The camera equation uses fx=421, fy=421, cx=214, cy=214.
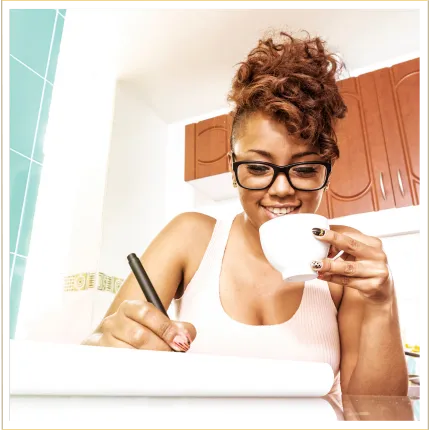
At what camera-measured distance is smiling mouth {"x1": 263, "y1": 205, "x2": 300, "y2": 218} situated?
96 centimetres

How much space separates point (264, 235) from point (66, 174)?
227cm

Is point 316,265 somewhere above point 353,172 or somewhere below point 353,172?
below

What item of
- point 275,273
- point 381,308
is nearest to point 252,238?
point 275,273

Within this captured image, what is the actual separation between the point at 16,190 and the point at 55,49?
0.96 meters

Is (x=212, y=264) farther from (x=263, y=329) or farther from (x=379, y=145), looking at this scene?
(x=379, y=145)

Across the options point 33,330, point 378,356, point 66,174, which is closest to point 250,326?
point 378,356

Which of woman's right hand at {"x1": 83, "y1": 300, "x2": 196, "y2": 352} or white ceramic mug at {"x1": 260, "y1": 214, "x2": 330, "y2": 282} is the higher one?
white ceramic mug at {"x1": 260, "y1": 214, "x2": 330, "y2": 282}

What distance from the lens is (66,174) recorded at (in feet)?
8.96

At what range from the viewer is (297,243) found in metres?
0.70

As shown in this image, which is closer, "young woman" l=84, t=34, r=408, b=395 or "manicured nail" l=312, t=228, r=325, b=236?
"manicured nail" l=312, t=228, r=325, b=236

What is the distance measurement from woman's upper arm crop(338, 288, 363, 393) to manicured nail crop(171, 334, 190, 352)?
480 millimetres

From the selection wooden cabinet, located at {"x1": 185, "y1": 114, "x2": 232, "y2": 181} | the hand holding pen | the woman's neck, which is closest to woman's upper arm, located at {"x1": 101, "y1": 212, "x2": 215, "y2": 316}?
the woman's neck

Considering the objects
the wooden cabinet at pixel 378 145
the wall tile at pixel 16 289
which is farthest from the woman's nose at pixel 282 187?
the wall tile at pixel 16 289

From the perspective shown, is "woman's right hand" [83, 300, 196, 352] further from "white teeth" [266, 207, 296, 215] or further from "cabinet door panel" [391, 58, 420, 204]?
"cabinet door panel" [391, 58, 420, 204]
